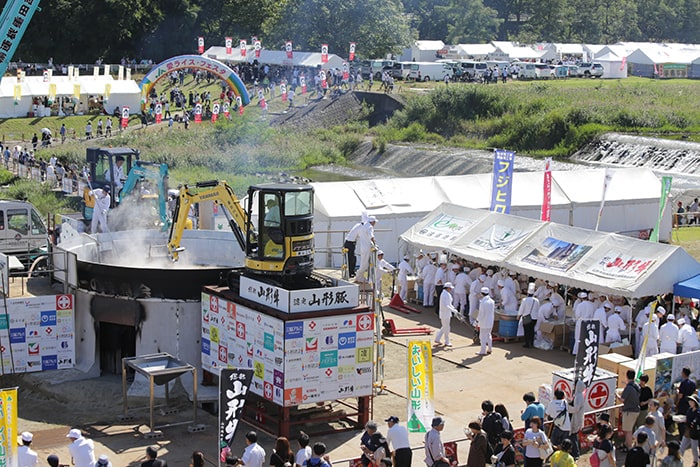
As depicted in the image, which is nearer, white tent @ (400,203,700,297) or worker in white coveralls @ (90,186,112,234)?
white tent @ (400,203,700,297)

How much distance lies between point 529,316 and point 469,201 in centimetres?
803

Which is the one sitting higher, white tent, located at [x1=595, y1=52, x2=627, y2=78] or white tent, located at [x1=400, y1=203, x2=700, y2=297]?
white tent, located at [x1=595, y1=52, x2=627, y2=78]

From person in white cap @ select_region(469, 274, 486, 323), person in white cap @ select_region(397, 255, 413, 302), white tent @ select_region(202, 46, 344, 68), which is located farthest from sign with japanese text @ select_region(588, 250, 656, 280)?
white tent @ select_region(202, 46, 344, 68)

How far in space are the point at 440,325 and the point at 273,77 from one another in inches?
1979

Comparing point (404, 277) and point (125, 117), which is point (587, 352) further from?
point (125, 117)

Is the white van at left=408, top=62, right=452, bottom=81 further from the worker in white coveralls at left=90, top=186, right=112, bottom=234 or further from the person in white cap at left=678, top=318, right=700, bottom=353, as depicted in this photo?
the person in white cap at left=678, top=318, right=700, bottom=353

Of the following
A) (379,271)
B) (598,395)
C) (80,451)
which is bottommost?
(80,451)

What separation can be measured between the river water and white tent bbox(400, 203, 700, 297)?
22.1m

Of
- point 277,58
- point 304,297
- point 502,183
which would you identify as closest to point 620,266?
point 502,183

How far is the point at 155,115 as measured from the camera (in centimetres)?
5966

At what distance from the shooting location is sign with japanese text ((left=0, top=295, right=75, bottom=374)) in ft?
63.3

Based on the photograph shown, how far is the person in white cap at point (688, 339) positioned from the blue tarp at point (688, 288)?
81cm

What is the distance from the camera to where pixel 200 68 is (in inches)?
2313

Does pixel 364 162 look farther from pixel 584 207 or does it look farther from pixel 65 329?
pixel 65 329
